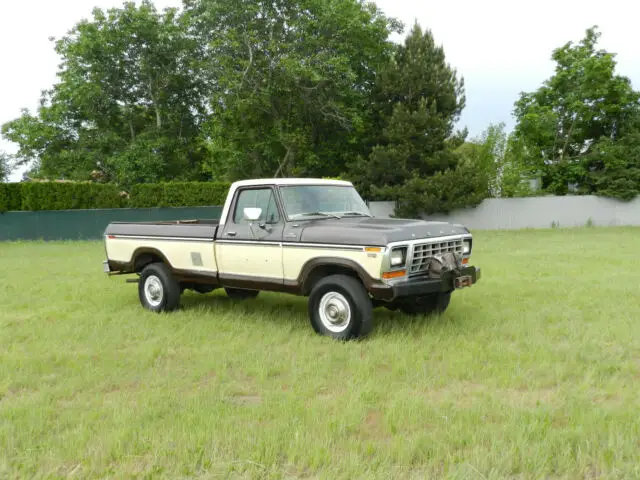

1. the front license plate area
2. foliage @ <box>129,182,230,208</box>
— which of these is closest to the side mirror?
the front license plate area

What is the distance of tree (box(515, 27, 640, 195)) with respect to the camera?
33656 mm

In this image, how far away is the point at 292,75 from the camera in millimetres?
28922

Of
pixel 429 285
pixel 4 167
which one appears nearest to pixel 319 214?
pixel 429 285

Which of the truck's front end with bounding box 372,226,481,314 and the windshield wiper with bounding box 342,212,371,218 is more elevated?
the windshield wiper with bounding box 342,212,371,218

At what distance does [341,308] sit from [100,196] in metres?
20.2

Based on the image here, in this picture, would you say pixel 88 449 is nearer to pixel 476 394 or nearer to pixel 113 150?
pixel 476 394

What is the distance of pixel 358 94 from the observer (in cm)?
3164

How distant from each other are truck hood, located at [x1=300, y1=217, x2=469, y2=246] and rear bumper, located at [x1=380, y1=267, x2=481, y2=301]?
0.50 m

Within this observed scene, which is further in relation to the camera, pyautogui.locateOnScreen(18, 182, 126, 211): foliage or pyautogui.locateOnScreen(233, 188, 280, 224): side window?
pyautogui.locateOnScreen(18, 182, 126, 211): foliage

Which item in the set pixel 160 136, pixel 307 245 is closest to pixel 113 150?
pixel 160 136

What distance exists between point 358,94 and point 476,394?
28284 millimetres

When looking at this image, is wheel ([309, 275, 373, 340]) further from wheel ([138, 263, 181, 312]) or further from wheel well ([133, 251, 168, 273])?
wheel well ([133, 251, 168, 273])

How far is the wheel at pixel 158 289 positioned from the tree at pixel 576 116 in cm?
3037

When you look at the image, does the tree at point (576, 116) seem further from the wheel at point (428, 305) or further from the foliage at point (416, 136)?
the wheel at point (428, 305)
